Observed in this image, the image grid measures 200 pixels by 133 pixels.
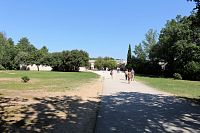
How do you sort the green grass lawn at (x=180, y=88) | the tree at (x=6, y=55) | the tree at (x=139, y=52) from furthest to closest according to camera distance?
the tree at (x=6, y=55) → the tree at (x=139, y=52) → the green grass lawn at (x=180, y=88)

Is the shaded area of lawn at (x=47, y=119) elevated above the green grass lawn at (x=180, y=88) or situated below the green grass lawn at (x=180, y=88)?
below

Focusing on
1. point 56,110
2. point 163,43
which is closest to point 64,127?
point 56,110

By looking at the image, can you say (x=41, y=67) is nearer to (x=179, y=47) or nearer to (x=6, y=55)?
(x=6, y=55)

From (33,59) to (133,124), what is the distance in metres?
113

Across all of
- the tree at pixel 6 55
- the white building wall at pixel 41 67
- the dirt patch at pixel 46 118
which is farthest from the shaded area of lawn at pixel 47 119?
the white building wall at pixel 41 67

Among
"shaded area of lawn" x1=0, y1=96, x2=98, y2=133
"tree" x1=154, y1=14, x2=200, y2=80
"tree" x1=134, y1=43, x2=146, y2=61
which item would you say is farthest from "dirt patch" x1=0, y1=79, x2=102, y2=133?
"tree" x1=134, y1=43, x2=146, y2=61

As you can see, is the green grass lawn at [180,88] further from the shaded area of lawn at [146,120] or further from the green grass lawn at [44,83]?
the shaded area of lawn at [146,120]

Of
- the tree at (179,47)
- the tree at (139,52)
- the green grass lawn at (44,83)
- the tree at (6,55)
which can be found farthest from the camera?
the tree at (6,55)

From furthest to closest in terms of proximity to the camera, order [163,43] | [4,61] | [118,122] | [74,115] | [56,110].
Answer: [4,61] → [163,43] → [56,110] → [74,115] → [118,122]

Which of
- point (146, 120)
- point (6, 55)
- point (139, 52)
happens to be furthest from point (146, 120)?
point (6, 55)

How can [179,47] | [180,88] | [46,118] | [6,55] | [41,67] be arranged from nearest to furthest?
1. [46,118]
2. [180,88]
3. [179,47]
4. [6,55]
5. [41,67]

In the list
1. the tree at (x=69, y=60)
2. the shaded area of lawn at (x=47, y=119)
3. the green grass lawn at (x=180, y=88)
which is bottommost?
the shaded area of lawn at (x=47, y=119)

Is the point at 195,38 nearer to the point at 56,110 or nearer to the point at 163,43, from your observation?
the point at 163,43

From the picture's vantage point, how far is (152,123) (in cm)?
1142
